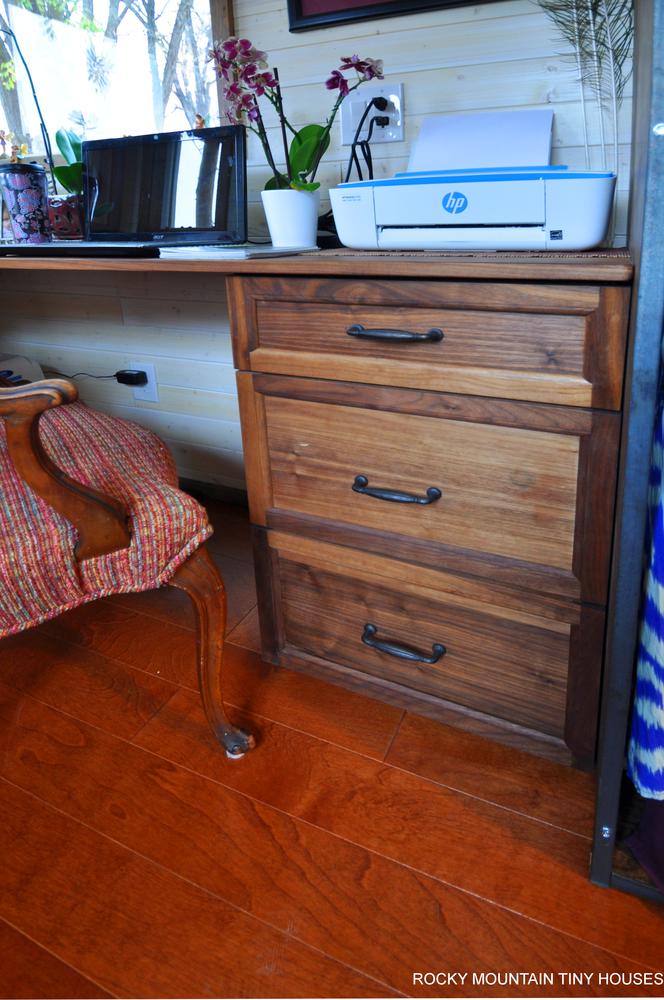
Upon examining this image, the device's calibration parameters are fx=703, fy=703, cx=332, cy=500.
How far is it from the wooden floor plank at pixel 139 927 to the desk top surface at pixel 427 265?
0.86 m

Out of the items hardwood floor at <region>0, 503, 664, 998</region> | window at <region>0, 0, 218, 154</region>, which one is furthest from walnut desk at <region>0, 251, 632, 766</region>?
window at <region>0, 0, 218, 154</region>

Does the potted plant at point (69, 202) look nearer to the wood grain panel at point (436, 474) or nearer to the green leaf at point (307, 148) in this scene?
the green leaf at point (307, 148)

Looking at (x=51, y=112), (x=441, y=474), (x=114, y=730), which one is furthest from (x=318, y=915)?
(x=51, y=112)

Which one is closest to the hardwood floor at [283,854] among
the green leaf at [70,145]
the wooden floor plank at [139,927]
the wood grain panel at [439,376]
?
the wooden floor plank at [139,927]

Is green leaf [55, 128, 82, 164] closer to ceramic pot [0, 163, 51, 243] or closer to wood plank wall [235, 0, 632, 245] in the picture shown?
ceramic pot [0, 163, 51, 243]

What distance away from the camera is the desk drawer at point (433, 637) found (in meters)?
1.04

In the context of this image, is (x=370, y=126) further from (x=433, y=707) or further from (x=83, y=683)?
(x=83, y=683)

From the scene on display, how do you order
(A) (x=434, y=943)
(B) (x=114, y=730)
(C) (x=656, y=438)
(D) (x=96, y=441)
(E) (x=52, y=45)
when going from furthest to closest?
(E) (x=52, y=45)
(B) (x=114, y=730)
(D) (x=96, y=441)
(A) (x=434, y=943)
(C) (x=656, y=438)

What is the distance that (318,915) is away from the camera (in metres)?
0.91

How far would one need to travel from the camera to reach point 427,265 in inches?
35.8

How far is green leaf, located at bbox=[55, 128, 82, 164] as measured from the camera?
1717 millimetres

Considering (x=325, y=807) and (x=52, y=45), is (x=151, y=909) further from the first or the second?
(x=52, y=45)

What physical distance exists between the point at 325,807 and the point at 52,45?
2.00 m

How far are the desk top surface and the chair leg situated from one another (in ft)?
1.39
